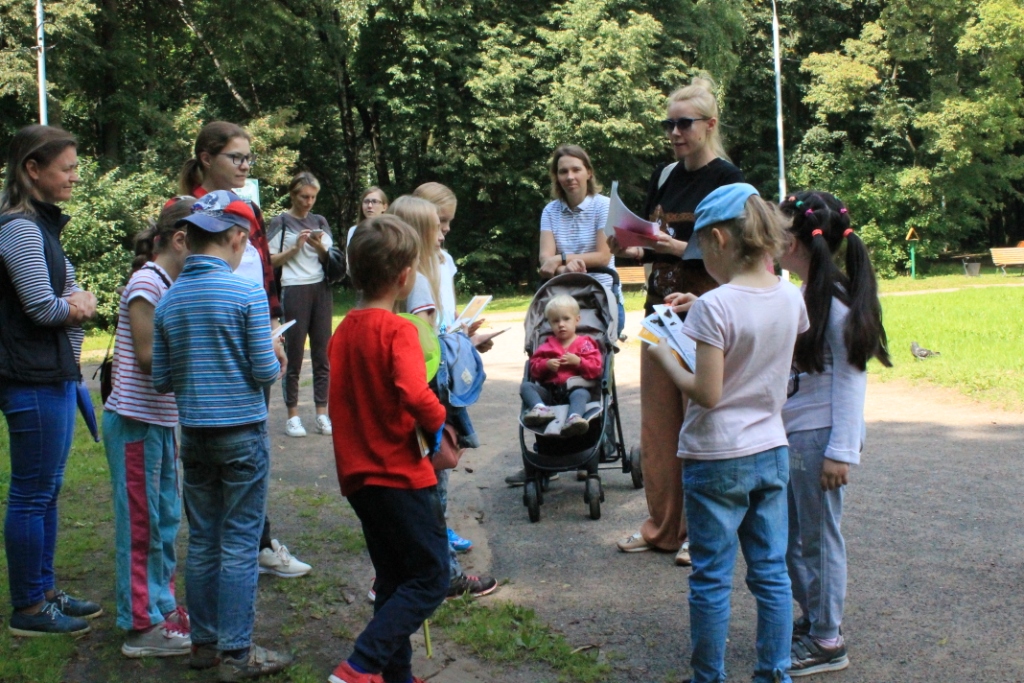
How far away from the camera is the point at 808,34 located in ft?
128

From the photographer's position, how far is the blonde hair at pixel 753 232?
3.33 m

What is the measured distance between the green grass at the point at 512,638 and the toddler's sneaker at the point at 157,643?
1074 mm

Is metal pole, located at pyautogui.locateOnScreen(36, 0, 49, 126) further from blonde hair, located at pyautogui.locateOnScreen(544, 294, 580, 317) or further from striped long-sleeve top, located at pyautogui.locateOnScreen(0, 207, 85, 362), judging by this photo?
striped long-sleeve top, located at pyautogui.locateOnScreen(0, 207, 85, 362)

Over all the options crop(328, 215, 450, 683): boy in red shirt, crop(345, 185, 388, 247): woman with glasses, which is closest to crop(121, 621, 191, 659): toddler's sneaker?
crop(328, 215, 450, 683): boy in red shirt

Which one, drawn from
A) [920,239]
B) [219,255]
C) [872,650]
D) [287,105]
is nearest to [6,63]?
[287,105]

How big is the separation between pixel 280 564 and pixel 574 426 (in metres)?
1.91

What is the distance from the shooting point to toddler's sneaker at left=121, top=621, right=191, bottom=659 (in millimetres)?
3979

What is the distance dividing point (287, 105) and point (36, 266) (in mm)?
32439

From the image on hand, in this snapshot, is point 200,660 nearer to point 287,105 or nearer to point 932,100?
point 287,105

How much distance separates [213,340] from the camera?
3.61 meters

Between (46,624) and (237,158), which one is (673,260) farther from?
(46,624)

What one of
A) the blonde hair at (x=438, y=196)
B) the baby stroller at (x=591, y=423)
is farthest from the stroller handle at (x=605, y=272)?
the blonde hair at (x=438, y=196)

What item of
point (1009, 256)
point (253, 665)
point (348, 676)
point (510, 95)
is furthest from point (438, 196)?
point (1009, 256)

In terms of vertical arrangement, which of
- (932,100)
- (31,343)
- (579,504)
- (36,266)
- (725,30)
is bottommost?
(579,504)
